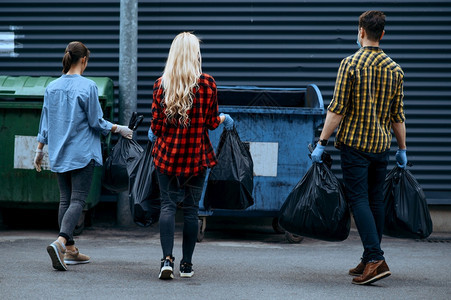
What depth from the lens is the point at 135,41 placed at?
7.61 metres

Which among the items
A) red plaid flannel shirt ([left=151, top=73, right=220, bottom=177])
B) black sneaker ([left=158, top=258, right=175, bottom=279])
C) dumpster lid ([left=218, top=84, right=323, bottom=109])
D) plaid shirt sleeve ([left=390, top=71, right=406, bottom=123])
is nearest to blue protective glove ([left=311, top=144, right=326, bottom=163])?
plaid shirt sleeve ([left=390, top=71, right=406, bottom=123])

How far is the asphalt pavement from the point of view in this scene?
→ 447 cm

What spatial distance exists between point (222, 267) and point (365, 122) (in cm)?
160

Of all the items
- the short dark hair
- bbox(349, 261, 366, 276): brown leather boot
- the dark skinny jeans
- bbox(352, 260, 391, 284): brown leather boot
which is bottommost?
bbox(349, 261, 366, 276): brown leather boot

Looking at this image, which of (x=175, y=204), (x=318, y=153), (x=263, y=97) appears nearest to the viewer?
(x=175, y=204)

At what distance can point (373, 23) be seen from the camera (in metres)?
4.77

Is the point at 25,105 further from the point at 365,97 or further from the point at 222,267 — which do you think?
the point at 365,97

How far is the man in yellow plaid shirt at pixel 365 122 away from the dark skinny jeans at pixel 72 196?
67.0 inches

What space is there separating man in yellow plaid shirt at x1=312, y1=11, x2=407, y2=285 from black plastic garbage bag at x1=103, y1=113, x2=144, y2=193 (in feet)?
5.15

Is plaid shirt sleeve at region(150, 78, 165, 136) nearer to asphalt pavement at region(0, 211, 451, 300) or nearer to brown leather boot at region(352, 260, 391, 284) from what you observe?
asphalt pavement at region(0, 211, 451, 300)

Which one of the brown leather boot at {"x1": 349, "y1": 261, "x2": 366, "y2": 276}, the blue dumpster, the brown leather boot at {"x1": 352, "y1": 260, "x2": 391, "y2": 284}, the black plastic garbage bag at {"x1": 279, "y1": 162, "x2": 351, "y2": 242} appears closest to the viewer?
the brown leather boot at {"x1": 352, "y1": 260, "x2": 391, "y2": 284}

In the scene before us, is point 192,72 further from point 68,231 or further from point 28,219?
point 28,219

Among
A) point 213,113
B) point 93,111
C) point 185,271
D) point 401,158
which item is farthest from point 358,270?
point 93,111

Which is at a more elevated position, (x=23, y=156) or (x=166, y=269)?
(x=23, y=156)
